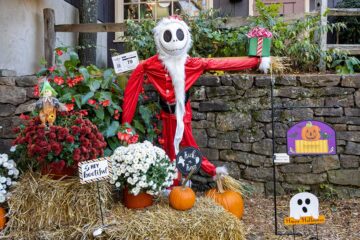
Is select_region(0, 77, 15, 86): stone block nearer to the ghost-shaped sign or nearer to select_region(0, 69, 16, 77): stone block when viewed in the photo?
select_region(0, 69, 16, 77): stone block

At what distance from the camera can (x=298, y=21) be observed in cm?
430

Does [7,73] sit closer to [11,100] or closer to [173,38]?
[11,100]

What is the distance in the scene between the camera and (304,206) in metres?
2.78

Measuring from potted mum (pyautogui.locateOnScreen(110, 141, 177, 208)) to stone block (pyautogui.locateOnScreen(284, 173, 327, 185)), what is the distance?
1526 mm

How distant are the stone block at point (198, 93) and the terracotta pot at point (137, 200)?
4.55ft

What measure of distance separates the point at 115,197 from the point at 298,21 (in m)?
2.79

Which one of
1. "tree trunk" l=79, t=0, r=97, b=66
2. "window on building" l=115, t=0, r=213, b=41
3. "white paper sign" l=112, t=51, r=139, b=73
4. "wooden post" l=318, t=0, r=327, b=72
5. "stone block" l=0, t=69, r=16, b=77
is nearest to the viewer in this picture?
"white paper sign" l=112, t=51, r=139, b=73

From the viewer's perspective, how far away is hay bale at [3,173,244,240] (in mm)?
2711

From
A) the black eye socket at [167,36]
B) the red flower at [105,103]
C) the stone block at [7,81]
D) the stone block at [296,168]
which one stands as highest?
the black eye socket at [167,36]

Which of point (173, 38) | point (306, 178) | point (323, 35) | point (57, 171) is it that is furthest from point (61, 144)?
point (323, 35)

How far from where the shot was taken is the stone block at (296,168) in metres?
3.96

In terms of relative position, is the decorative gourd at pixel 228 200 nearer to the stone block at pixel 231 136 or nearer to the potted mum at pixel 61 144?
the stone block at pixel 231 136

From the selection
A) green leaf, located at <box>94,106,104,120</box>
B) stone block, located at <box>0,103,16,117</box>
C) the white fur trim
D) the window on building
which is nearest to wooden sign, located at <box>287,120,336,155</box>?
the white fur trim

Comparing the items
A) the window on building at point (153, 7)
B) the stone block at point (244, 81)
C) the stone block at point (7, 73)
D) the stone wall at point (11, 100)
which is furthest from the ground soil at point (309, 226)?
the window on building at point (153, 7)
